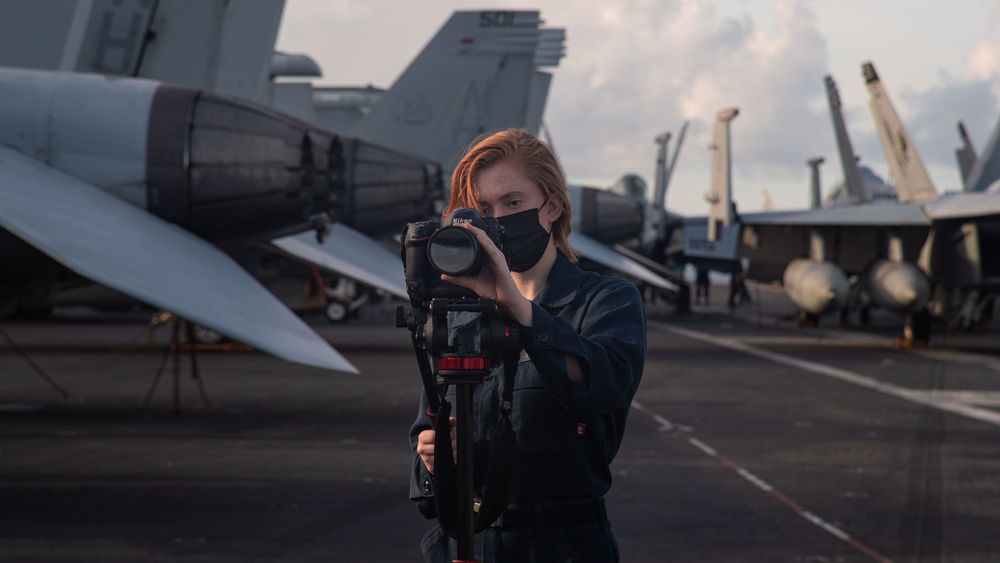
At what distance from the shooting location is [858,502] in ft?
25.3

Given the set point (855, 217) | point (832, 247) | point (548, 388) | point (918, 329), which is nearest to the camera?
point (548, 388)

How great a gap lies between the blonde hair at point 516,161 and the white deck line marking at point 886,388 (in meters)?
10.6

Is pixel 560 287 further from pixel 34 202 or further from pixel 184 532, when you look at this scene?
pixel 34 202

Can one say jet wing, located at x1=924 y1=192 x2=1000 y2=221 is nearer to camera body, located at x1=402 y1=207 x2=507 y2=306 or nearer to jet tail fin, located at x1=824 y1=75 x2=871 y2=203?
jet tail fin, located at x1=824 y1=75 x2=871 y2=203

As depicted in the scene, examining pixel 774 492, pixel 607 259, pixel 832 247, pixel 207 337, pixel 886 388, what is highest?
pixel 832 247

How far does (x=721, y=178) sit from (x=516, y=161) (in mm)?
23886

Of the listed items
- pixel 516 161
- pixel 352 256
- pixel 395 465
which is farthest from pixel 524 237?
pixel 352 256

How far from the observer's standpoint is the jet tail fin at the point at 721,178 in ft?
83.7

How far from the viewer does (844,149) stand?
107ft

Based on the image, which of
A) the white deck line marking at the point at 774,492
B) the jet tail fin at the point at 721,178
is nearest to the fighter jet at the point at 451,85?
the jet tail fin at the point at 721,178

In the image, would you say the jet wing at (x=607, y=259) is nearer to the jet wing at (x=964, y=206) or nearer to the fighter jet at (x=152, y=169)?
the jet wing at (x=964, y=206)

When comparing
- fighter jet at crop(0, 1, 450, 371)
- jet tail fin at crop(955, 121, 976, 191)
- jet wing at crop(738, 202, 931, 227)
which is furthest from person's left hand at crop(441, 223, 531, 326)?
jet tail fin at crop(955, 121, 976, 191)

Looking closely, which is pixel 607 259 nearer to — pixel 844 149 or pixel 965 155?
pixel 844 149

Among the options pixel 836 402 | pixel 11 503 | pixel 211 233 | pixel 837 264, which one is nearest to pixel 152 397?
pixel 211 233
